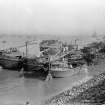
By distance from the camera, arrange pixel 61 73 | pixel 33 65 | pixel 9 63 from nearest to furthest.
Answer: pixel 61 73
pixel 33 65
pixel 9 63

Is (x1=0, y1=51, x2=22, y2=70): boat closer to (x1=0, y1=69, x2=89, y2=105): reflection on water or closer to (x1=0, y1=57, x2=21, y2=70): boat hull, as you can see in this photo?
(x1=0, y1=57, x2=21, y2=70): boat hull

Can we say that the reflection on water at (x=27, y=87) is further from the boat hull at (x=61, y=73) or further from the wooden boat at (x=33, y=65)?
the wooden boat at (x=33, y=65)

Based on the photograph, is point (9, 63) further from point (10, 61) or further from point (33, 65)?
point (33, 65)

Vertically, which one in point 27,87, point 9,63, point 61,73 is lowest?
point 27,87

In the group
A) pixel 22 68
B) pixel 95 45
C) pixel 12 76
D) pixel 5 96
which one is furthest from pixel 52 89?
pixel 95 45

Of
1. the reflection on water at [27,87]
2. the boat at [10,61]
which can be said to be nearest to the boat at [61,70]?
the reflection on water at [27,87]

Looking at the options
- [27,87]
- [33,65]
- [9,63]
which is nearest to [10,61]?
[9,63]

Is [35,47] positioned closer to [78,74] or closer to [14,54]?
[14,54]
